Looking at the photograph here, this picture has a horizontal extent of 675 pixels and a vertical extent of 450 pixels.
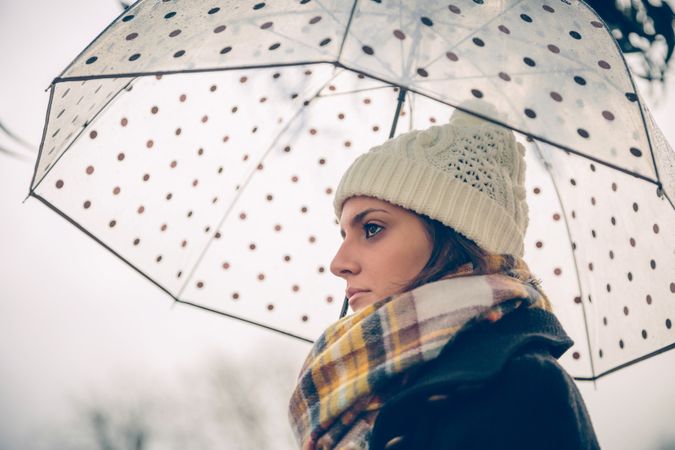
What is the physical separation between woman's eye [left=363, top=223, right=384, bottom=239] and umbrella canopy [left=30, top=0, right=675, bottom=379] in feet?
1.42

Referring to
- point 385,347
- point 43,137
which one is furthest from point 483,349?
point 43,137

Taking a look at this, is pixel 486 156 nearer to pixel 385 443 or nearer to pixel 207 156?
pixel 385 443

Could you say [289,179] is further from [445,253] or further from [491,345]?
[491,345]

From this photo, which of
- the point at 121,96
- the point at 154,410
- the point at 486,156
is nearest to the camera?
the point at 486,156

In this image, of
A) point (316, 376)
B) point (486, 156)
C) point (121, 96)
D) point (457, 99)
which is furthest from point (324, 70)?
point (316, 376)

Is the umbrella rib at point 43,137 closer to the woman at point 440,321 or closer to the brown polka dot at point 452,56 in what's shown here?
the woman at point 440,321

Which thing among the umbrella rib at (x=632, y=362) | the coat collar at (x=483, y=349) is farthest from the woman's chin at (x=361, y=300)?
the umbrella rib at (x=632, y=362)

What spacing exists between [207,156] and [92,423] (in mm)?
13021

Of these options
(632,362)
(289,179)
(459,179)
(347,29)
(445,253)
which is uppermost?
(347,29)

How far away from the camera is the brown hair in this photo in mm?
1464

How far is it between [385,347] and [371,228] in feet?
1.06

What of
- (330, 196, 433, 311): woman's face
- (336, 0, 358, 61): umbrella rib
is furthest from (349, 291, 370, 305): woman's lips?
(336, 0, 358, 61): umbrella rib

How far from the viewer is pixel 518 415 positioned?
106 centimetres

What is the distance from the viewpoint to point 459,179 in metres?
1.50
